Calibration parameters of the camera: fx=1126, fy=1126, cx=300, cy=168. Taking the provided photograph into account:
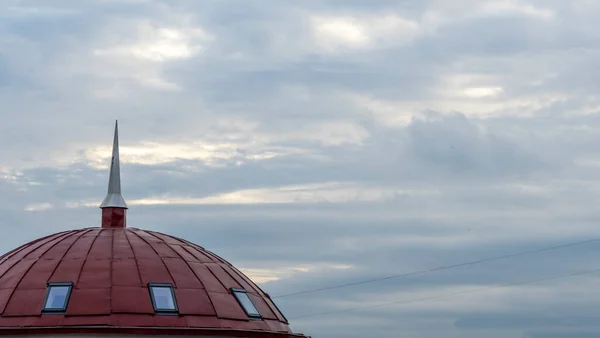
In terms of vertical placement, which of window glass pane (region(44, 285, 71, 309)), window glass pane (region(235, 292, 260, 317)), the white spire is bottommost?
window glass pane (region(44, 285, 71, 309))

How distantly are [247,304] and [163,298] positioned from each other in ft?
13.4

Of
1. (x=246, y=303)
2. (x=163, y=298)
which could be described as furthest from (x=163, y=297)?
(x=246, y=303)

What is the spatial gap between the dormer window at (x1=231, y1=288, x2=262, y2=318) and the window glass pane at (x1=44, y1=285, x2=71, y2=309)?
7.06 m

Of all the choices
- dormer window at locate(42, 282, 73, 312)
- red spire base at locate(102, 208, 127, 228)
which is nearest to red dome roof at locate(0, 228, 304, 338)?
dormer window at locate(42, 282, 73, 312)

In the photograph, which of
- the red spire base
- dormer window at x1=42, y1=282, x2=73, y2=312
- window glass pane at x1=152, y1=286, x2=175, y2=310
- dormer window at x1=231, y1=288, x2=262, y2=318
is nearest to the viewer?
dormer window at x1=42, y1=282, x2=73, y2=312

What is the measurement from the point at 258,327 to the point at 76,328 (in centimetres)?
771

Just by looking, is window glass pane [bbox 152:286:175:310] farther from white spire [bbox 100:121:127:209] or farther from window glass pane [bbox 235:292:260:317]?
white spire [bbox 100:121:127:209]

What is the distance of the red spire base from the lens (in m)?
50.8

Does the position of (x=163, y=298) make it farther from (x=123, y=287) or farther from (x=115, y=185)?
(x=115, y=185)

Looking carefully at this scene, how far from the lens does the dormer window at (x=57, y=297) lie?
43281mm

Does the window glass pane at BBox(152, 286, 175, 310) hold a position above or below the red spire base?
below

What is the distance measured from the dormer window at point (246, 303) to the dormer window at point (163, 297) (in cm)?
316

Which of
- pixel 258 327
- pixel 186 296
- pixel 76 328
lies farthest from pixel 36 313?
pixel 258 327

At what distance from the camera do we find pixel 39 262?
46.2 meters
